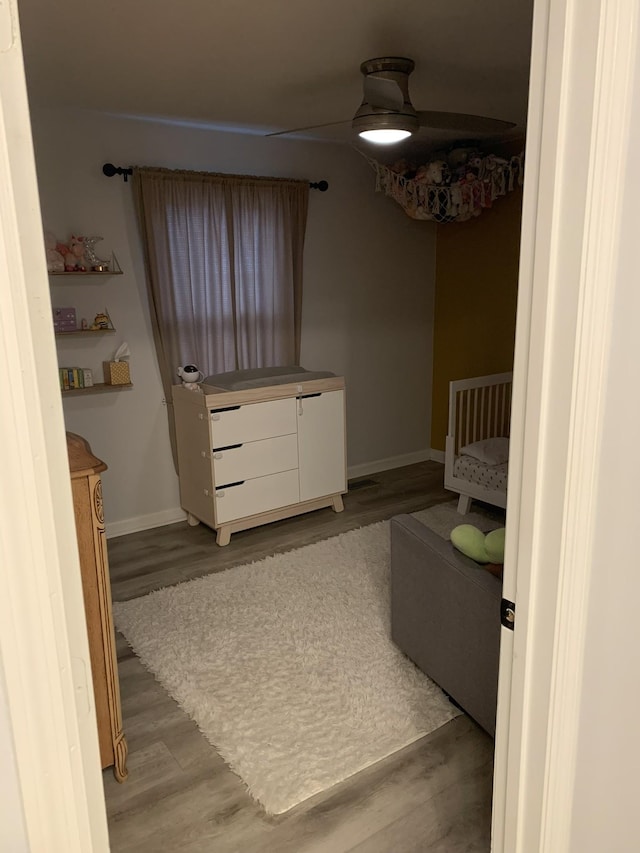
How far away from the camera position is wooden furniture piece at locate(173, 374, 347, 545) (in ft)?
12.4

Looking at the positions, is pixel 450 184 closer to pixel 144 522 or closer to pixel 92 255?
pixel 92 255

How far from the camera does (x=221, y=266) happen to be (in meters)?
4.07

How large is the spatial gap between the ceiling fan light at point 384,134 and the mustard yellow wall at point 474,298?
2.00 m

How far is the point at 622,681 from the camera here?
1.14m

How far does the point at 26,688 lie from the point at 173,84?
9.70ft

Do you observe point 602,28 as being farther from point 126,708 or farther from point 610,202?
point 126,708

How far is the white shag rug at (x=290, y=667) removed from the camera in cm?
215

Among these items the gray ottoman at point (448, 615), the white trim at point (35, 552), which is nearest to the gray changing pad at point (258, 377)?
the gray ottoman at point (448, 615)

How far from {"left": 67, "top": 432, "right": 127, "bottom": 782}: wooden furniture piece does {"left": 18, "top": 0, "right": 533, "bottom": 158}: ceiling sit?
59.0 inches

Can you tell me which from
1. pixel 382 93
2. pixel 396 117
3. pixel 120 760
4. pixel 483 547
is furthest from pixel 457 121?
pixel 120 760

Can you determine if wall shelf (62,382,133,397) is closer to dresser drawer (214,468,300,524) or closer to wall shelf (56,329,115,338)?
wall shelf (56,329,115,338)

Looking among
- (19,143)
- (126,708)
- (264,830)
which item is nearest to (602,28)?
(19,143)

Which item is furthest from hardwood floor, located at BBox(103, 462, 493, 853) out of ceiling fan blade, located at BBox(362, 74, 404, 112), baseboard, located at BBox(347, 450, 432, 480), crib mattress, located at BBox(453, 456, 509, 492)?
baseboard, located at BBox(347, 450, 432, 480)

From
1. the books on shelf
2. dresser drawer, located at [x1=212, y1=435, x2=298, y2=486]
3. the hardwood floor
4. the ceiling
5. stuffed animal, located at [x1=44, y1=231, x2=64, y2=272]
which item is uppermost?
the ceiling
